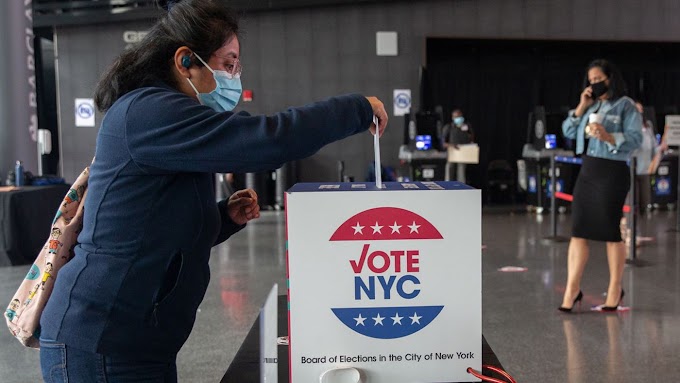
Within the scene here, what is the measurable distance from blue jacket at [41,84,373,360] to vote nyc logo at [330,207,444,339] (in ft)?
0.53

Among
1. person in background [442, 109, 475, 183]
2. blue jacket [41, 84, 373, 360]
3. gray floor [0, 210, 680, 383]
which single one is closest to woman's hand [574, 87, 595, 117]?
A: gray floor [0, 210, 680, 383]

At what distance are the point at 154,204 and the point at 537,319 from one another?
3.23 metres

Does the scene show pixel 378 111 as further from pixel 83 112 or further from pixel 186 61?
pixel 83 112

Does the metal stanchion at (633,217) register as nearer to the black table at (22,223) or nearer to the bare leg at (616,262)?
the bare leg at (616,262)

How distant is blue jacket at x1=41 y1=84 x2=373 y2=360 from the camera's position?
105 centimetres

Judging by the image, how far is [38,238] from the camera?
6.21 meters

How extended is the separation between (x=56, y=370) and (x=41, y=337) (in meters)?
0.07

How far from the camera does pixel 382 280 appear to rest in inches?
43.8

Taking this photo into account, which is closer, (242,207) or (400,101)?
(242,207)

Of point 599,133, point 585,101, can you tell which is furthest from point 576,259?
point 585,101

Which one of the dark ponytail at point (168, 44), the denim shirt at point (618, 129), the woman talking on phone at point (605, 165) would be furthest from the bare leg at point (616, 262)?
the dark ponytail at point (168, 44)

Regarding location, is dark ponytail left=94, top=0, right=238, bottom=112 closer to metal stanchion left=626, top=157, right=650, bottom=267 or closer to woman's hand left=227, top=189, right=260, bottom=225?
woman's hand left=227, top=189, right=260, bottom=225

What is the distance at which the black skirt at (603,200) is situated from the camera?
3822 millimetres

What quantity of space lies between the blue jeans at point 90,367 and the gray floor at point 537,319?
191 centimetres
